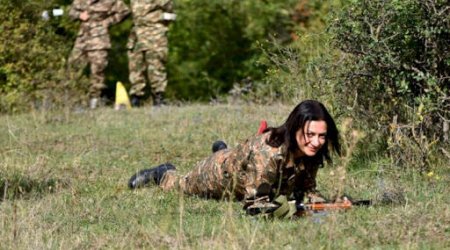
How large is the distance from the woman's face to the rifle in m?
0.32

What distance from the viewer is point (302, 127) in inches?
233

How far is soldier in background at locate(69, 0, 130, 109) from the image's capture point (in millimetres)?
15367

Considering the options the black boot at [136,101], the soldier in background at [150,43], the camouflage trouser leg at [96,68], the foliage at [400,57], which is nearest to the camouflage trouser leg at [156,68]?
the soldier in background at [150,43]

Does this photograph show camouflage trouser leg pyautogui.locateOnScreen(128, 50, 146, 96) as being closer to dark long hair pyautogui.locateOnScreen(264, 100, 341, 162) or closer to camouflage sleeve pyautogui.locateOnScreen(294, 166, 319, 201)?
camouflage sleeve pyautogui.locateOnScreen(294, 166, 319, 201)

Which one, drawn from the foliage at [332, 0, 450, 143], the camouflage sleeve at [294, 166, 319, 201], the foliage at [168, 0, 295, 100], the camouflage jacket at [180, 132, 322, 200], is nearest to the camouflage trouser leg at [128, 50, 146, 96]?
the foliage at [168, 0, 295, 100]

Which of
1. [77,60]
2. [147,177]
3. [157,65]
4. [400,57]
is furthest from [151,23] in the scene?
[400,57]

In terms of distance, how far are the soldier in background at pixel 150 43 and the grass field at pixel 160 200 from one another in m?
3.37

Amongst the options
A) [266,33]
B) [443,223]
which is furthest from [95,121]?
[266,33]

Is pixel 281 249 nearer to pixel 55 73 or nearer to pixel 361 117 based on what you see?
pixel 361 117

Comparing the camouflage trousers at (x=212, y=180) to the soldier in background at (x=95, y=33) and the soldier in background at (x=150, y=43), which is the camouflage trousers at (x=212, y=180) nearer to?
the soldier in background at (x=150, y=43)

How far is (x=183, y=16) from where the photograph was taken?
910 inches

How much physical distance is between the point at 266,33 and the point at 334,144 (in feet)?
55.3

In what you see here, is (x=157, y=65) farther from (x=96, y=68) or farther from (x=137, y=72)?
(x=96, y=68)

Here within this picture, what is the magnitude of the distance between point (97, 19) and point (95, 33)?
212mm
